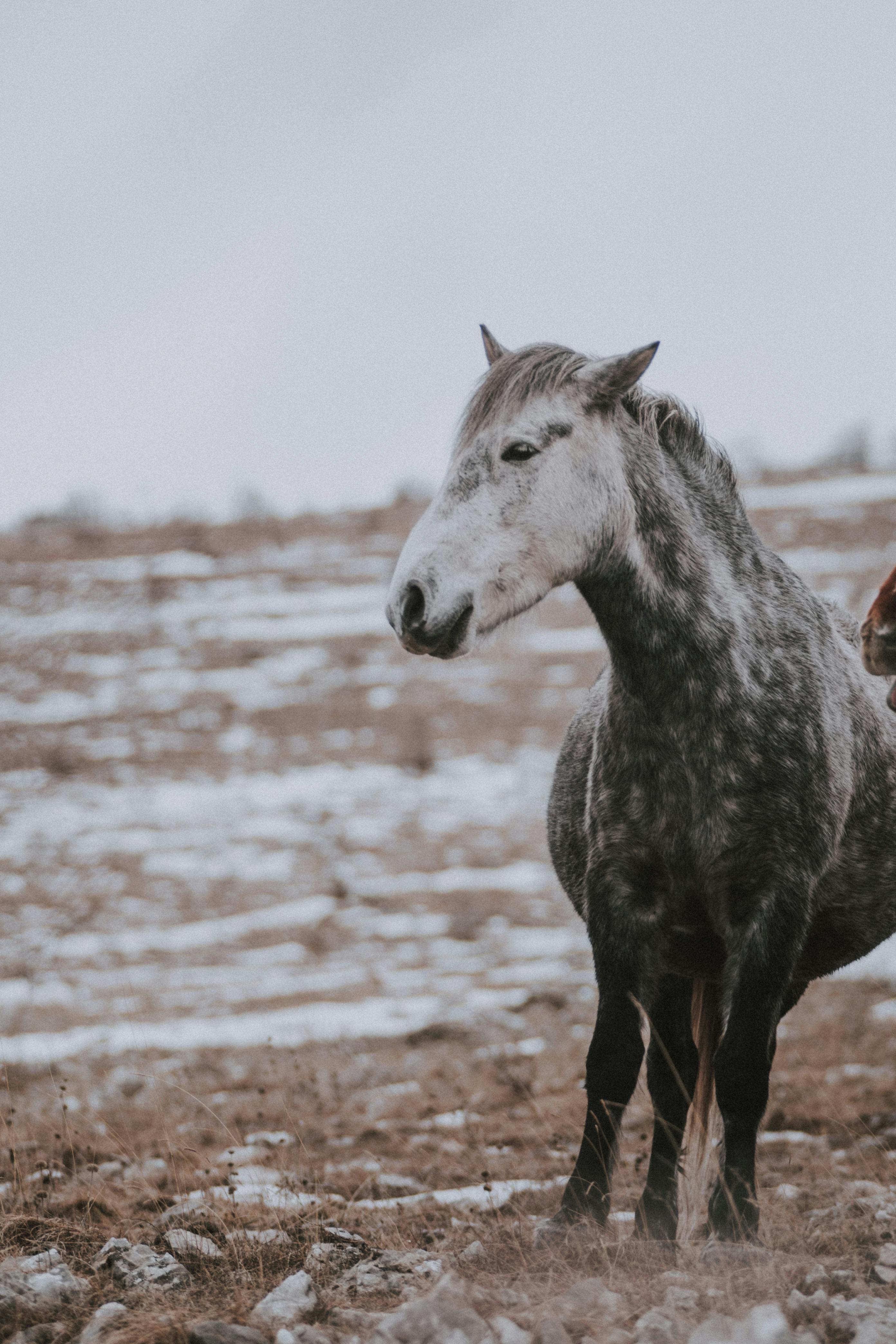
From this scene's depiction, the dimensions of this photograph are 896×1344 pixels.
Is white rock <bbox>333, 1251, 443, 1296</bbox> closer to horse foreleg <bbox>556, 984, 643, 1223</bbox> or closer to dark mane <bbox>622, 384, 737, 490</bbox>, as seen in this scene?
horse foreleg <bbox>556, 984, 643, 1223</bbox>

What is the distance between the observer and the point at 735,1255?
10.2 feet

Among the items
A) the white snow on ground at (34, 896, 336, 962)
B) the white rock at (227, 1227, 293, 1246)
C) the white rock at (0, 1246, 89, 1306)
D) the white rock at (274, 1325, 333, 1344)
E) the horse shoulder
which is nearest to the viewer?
the white rock at (274, 1325, 333, 1344)

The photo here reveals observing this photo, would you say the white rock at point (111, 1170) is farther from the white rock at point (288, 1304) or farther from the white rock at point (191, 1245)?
the white rock at point (288, 1304)

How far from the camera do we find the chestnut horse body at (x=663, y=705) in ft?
Answer: 10.8

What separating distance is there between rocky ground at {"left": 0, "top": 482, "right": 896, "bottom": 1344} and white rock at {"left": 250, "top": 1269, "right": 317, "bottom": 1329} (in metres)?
0.01

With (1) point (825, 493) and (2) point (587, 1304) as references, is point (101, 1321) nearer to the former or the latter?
(2) point (587, 1304)

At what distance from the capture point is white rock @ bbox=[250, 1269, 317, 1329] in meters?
2.75

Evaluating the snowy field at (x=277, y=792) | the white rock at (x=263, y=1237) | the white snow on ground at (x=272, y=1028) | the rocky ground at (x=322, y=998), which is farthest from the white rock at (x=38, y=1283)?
the white snow on ground at (x=272, y=1028)

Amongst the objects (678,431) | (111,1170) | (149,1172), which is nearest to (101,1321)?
(149,1172)

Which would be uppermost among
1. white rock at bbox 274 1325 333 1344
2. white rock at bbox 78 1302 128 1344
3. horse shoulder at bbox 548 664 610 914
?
horse shoulder at bbox 548 664 610 914

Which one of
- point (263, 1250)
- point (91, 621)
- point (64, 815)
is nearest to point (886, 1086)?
point (263, 1250)

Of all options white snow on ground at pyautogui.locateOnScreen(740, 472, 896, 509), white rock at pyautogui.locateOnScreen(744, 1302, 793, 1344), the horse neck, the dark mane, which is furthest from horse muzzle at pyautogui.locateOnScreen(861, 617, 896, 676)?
white snow on ground at pyautogui.locateOnScreen(740, 472, 896, 509)

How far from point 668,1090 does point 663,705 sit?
1701 mm

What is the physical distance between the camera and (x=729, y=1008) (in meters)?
3.39
